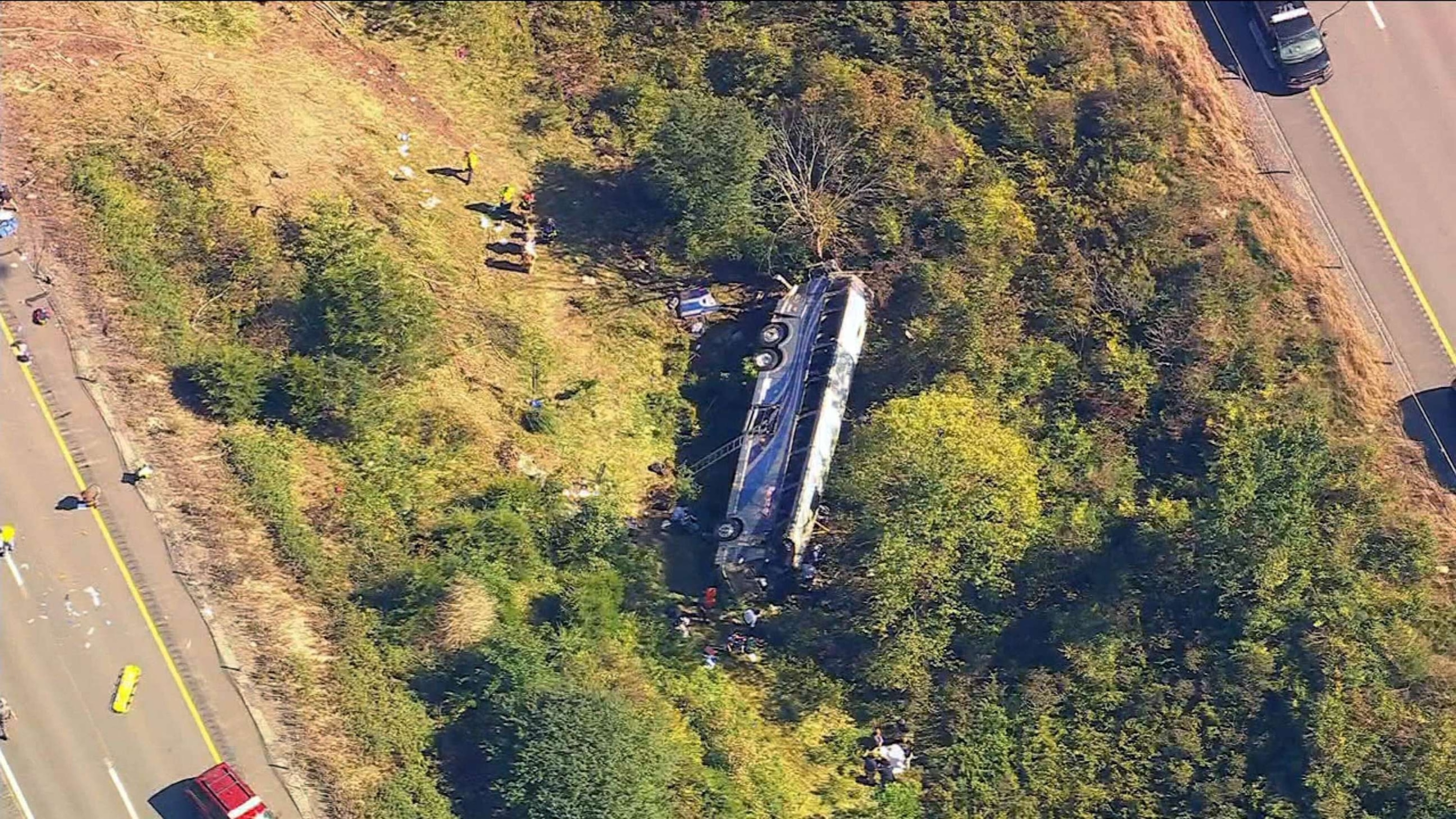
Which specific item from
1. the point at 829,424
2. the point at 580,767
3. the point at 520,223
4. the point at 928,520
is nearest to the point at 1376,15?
the point at 829,424

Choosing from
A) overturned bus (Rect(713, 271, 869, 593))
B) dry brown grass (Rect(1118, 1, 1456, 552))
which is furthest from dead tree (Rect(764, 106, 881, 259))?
dry brown grass (Rect(1118, 1, 1456, 552))

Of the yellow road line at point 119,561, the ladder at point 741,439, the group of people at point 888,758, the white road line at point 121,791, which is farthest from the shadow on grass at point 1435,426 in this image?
the white road line at point 121,791

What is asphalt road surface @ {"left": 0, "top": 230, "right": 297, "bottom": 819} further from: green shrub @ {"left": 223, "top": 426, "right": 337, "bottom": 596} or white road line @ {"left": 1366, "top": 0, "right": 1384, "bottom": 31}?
white road line @ {"left": 1366, "top": 0, "right": 1384, "bottom": 31}

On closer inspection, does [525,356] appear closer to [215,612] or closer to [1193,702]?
[215,612]

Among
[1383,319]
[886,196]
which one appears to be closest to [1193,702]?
[1383,319]

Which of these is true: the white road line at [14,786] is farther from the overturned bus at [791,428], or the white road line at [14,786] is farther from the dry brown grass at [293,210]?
the overturned bus at [791,428]

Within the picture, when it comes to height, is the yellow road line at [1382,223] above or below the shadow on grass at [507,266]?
below
